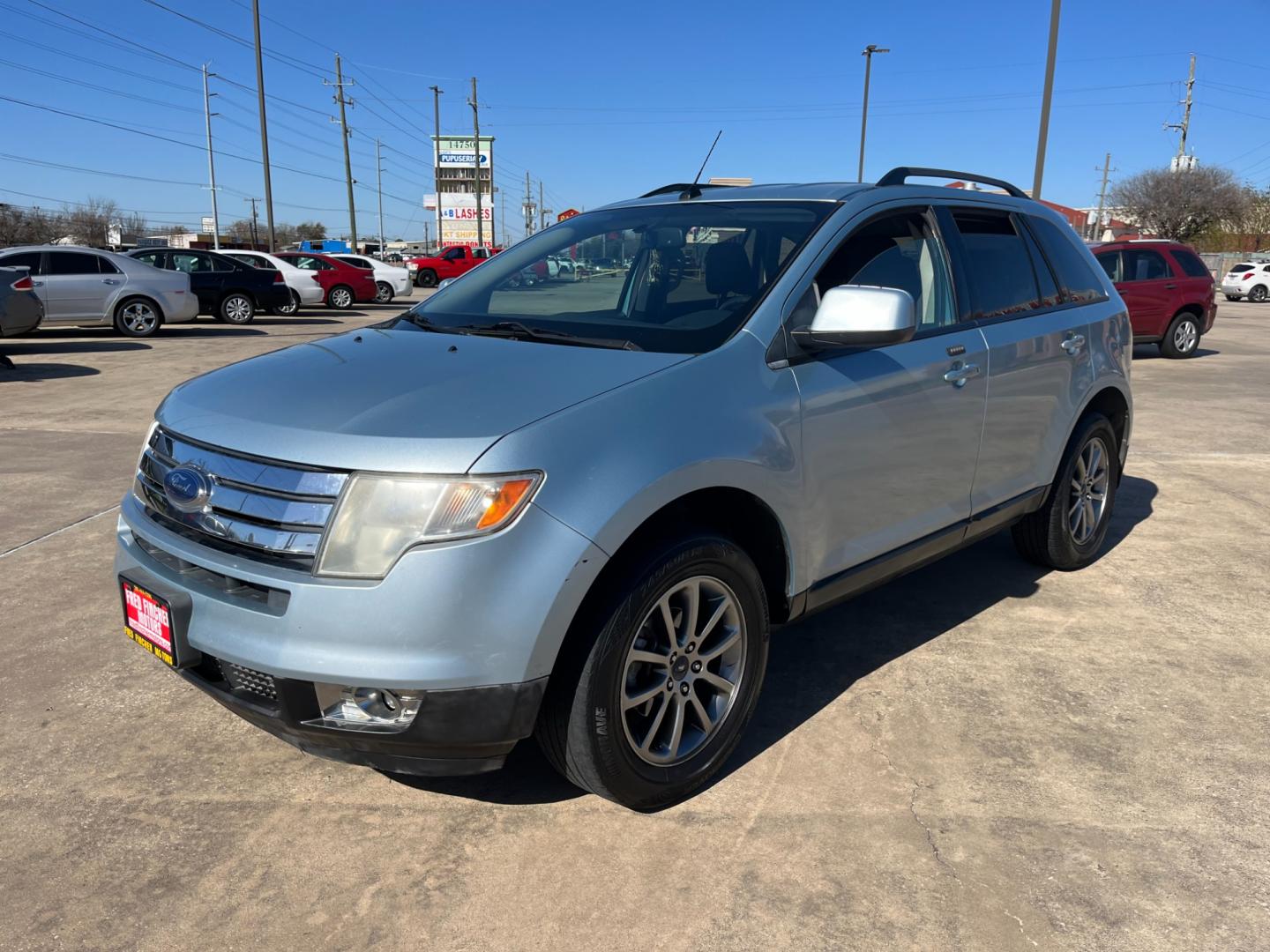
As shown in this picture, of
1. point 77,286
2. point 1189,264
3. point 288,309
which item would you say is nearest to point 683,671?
point 1189,264

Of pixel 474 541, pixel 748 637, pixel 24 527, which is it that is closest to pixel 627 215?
pixel 748 637

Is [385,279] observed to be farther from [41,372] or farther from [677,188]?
[677,188]

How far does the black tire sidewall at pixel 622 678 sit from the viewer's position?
2.51 m

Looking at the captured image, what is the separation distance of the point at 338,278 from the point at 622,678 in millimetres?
23193

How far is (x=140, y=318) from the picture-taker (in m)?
16.6

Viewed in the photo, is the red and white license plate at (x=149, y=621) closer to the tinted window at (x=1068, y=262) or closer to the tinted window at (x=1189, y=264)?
the tinted window at (x=1068, y=262)

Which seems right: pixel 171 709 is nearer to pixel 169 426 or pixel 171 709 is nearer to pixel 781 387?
pixel 169 426

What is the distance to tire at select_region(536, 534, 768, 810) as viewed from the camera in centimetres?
252

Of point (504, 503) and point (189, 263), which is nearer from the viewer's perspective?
point (504, 503)

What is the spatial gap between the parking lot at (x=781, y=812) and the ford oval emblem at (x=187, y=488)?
0.94 meters

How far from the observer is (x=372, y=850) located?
8.82ft

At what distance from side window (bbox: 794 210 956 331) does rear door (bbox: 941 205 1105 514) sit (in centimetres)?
17

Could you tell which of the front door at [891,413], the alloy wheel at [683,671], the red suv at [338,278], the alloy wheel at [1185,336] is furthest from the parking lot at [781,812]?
the red suv at [338,278]

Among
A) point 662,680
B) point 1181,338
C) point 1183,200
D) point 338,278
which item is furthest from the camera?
point 1183,200
